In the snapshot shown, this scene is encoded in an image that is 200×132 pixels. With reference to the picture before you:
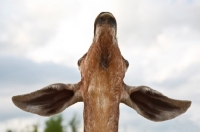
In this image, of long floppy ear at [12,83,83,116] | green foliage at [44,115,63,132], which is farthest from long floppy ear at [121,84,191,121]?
green foliage at [44,115,63,132]

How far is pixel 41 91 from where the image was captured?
693 centimetres

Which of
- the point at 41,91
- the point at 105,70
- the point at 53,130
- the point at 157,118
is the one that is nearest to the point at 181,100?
the point at 157,118

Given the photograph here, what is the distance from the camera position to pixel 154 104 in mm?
7215

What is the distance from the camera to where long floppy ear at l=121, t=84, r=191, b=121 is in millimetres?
6879

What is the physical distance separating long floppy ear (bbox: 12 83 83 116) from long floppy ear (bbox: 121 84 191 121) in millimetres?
860

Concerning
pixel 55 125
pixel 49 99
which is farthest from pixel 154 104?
pixel 55 125

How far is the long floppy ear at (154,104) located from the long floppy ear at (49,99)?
2.82 ft

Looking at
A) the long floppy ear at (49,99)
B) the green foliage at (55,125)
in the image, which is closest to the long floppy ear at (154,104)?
the long floppy ear at (49,99)

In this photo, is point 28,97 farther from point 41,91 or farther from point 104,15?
point 104,15

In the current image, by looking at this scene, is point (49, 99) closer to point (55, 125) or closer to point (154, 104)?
point (154, 104)

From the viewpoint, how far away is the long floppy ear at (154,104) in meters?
6.88

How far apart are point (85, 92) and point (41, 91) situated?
0.94 metres

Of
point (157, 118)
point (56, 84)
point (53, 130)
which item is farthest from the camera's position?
point (53, 130)

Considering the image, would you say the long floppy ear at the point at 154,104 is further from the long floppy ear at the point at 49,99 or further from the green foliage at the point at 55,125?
the green foliage at the point at 55,125
